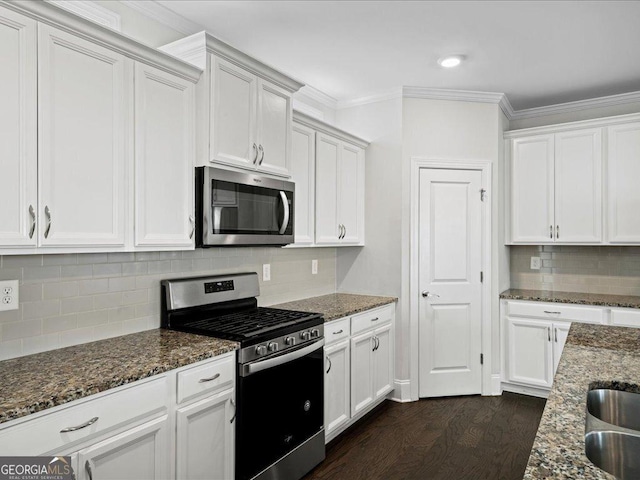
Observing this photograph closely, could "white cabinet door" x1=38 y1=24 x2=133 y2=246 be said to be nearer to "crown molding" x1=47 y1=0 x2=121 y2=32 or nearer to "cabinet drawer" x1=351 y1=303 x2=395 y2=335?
"crown molding" x1=47 y1=0 x2=121 y2=32

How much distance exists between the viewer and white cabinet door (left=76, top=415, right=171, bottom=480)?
1530 millimetres

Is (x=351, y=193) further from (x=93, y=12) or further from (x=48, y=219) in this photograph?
(x=48, y=219)

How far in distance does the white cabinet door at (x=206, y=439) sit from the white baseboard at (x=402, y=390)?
6.60ft

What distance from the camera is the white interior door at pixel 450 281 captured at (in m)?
3.81

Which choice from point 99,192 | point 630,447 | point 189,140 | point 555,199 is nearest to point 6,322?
point 99,192

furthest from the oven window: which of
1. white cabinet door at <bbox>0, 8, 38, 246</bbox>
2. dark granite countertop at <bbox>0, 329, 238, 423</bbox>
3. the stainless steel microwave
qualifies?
white cabinet door at <bbox>0, 8, 38, 246</bbox>

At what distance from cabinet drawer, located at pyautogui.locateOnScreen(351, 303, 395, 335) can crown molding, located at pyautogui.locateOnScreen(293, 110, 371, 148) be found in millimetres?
1424

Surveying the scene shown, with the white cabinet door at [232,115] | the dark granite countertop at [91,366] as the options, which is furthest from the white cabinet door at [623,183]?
the dark granite countertop at [91,366]

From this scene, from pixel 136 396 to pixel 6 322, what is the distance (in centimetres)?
67

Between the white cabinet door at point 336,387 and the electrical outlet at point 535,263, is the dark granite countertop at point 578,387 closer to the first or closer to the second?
the white cabinet door at point 336,387

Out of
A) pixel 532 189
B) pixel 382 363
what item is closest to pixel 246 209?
pixel 382 363

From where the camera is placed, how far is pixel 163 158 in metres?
2.12

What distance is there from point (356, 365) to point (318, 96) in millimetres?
2343

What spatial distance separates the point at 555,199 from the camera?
12.8 feet
